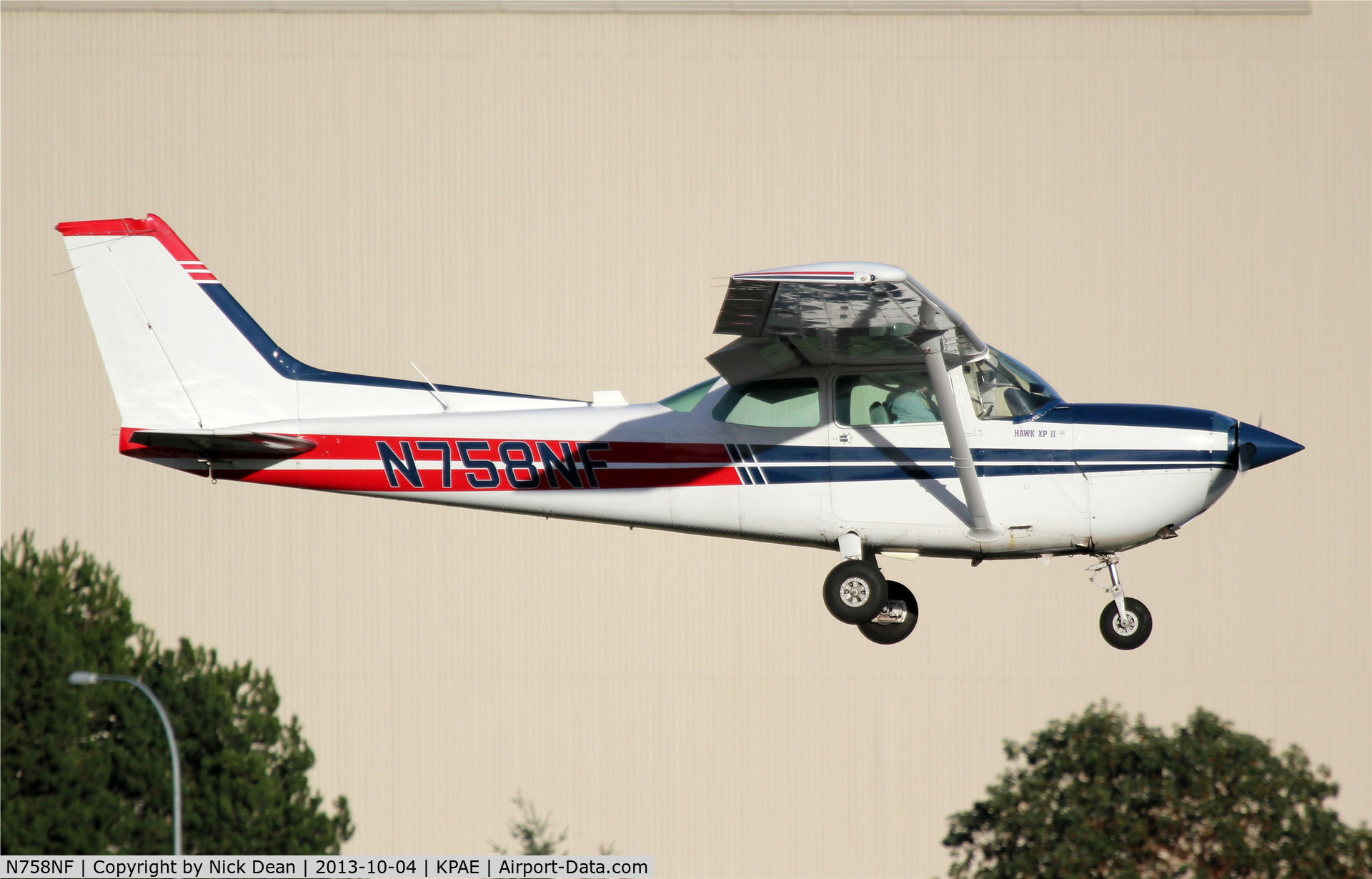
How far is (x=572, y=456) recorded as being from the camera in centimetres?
1216

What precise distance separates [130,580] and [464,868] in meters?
11.5

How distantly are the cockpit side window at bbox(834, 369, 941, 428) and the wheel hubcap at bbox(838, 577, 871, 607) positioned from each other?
1167 mm

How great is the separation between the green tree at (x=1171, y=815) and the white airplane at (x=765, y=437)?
12.0 m

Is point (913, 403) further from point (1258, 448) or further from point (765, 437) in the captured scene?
point (1258, 448)

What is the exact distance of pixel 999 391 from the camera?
37.9 ft

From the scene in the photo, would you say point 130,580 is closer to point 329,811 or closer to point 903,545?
point 329,811

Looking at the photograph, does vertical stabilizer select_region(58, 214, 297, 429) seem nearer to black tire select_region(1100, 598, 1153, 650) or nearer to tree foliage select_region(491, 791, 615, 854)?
black tire select_region(1100, 598, 1153, 650)

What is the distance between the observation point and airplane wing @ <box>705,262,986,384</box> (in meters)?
9.71

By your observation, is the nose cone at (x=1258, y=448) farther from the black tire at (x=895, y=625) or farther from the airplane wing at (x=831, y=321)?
the black tire at (x=895, y=625)

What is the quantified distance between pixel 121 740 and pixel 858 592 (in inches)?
1083

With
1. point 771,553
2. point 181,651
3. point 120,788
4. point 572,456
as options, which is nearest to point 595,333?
point 771,553

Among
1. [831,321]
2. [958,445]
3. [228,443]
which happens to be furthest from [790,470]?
[228,443]

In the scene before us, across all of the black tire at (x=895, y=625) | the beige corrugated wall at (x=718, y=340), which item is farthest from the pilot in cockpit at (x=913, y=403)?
the beige corrugated wall at (x=718, y=340)

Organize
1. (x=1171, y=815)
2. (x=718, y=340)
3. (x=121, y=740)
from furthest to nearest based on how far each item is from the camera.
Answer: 1. (x=121, y=740)
2. (x=718, y=340)
3. (x=1171, y=815)
